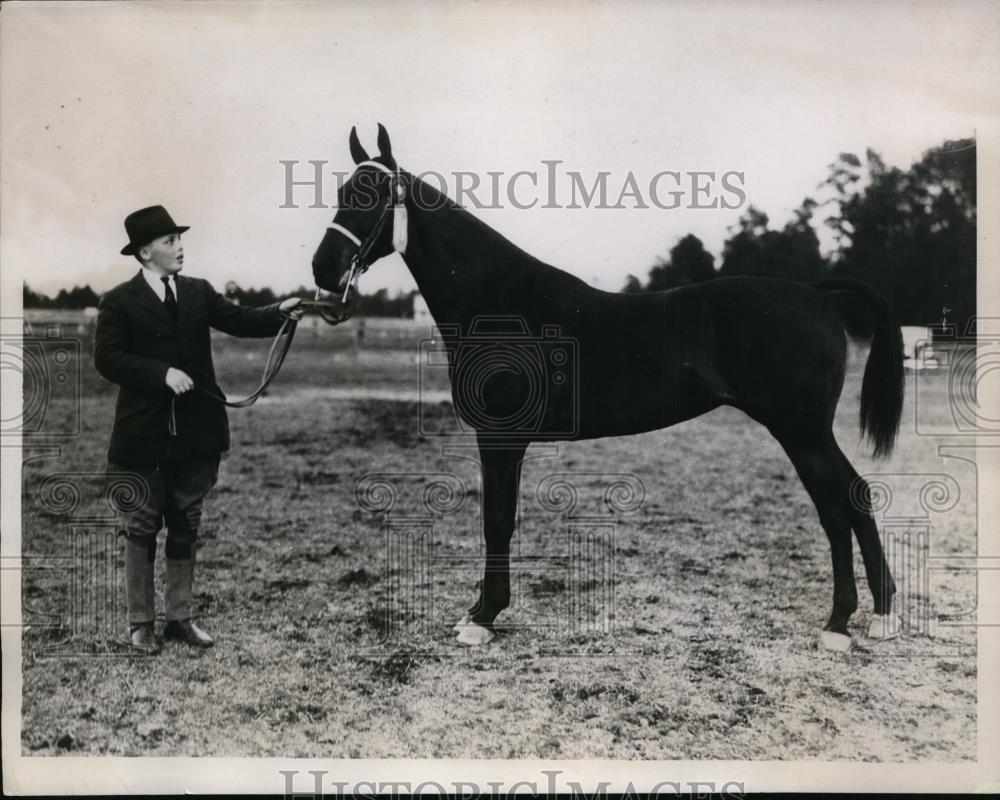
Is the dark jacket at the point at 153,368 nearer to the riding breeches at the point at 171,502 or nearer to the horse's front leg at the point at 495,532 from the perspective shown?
the riding breeches at the point at 171,502

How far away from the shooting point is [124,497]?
11.8 feet

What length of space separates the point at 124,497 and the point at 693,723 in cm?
283

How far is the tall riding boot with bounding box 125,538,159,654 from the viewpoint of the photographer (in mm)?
3549

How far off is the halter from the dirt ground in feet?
2.96

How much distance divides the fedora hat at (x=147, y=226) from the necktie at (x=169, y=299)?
21 centimetres

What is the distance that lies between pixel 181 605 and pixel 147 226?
71.0 inches

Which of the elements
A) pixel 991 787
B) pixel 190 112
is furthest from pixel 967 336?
pixel 190 112

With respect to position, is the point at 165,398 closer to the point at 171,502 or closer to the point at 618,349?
the point at 171,502

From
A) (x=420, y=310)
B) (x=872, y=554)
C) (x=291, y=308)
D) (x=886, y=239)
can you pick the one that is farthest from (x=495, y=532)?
(x=886, y=239)

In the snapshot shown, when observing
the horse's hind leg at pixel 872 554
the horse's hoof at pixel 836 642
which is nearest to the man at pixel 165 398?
the horse's hind leg at pixel 872 554

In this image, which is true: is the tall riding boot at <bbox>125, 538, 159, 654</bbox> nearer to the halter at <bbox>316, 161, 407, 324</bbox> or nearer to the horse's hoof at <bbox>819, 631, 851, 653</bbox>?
the halter at <bbox>316, 161, 407, 324</bbox>

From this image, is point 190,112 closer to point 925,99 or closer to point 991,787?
point 925,99

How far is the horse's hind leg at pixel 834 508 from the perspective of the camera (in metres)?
3.48

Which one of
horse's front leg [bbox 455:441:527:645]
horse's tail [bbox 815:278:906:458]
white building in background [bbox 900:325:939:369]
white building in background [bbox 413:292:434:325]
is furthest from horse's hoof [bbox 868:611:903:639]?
white building in background [bbox 413:292:434:325]
